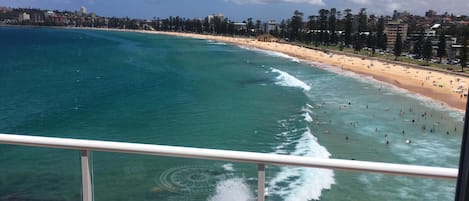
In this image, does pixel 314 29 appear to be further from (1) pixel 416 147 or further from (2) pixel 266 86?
(1) pixel 416 147

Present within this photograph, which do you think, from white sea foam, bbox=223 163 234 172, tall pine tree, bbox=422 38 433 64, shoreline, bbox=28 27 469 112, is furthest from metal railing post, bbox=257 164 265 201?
tall pine tree, bbox=422 38 433 64

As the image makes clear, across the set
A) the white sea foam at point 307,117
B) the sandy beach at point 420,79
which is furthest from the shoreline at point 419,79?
the white sea foam at point 307,117

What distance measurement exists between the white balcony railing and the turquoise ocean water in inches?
1.6

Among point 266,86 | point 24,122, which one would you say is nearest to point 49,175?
point 24,122

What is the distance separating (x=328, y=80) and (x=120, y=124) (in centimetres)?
2106

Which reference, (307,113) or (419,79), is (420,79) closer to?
(419,79)

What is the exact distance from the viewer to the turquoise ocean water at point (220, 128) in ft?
6.09

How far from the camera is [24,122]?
69.5 ft

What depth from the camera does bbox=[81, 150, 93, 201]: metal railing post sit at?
1781 millimetres

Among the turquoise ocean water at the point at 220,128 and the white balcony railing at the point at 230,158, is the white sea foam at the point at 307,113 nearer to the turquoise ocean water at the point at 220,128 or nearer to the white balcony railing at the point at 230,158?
the turquoise ocean water at the point at 220,128

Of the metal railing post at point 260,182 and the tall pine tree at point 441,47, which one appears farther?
the tall pine tree at point 441,47

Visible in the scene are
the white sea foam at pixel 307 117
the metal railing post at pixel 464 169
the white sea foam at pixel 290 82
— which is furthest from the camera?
the white sea foam at pixel 290 82

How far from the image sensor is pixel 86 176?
1836 millimetres

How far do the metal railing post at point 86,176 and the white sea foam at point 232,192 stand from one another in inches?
19.2
